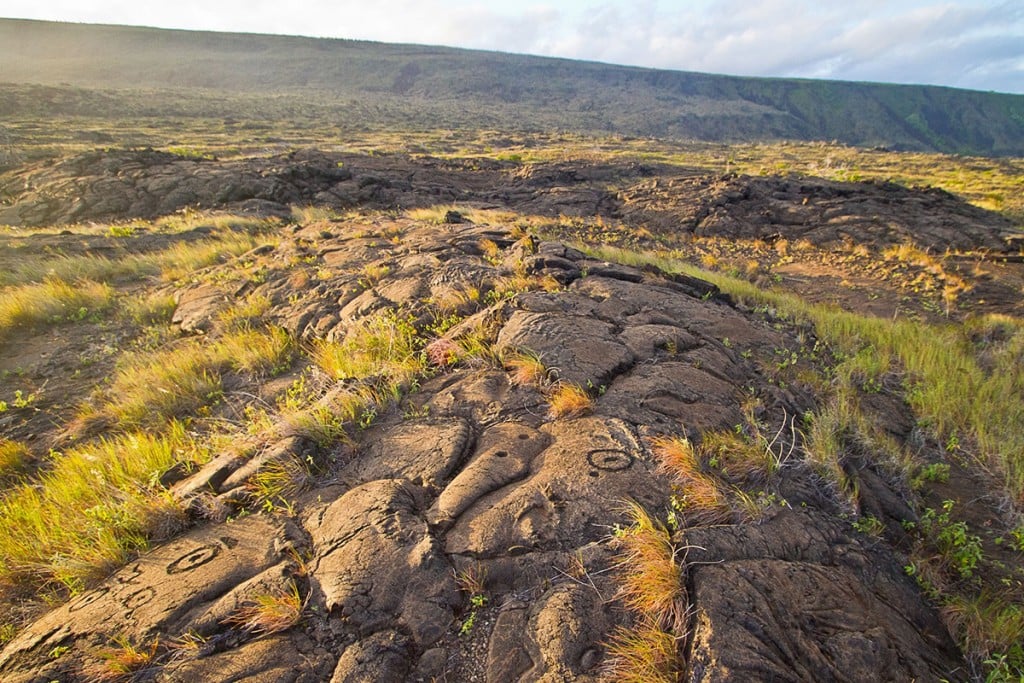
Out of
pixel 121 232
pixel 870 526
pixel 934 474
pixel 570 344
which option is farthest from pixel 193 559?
pixel 121 232

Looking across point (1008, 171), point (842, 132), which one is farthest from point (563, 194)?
point (842, 132)

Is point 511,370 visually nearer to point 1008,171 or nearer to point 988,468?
point 988,468

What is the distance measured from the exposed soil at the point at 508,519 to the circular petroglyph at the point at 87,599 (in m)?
0.02

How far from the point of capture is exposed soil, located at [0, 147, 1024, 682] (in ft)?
6.69

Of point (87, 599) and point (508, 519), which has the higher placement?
point (508, 519)

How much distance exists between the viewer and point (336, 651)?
2.07 meters

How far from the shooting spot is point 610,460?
288cm

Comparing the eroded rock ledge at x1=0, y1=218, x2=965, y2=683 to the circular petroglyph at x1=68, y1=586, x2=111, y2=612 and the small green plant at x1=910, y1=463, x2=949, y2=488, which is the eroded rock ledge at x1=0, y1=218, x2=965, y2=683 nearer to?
the circular petroglyph at x1=68, y1=586, x2=111, y2=612

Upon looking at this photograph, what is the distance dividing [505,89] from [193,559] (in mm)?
96389

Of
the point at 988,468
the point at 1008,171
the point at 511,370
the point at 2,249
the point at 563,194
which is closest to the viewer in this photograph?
the point at 988,468

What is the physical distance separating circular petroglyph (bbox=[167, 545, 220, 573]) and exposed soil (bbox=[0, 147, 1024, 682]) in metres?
0.01

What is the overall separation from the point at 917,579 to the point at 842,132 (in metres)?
130

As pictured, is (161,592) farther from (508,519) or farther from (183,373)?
(183,373)

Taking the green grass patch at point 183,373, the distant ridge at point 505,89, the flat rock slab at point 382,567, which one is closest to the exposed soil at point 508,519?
the flat rock slab at point 382,567
